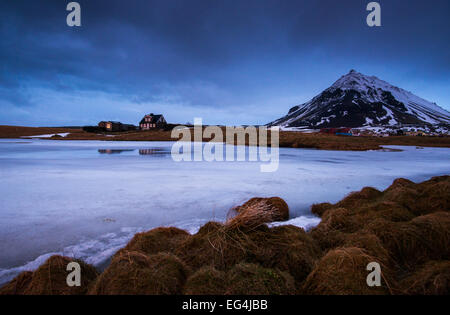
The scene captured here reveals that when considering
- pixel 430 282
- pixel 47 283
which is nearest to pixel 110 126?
pixel 47 283

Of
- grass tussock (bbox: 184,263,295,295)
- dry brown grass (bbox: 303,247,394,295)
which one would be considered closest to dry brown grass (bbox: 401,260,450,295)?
dry brown grass (bbox: 303,247,394,295)

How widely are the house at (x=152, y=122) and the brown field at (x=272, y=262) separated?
76.2 meters

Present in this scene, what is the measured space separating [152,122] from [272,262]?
80.0m

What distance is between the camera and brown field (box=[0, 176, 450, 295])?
2.46 metres

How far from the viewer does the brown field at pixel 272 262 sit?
8.06ft

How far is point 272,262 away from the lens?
317 centimetres

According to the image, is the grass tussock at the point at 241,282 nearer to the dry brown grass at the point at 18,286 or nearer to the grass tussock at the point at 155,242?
the grass tussock at the point at 155,242

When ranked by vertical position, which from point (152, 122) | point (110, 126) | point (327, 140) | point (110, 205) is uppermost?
point (152, 122)

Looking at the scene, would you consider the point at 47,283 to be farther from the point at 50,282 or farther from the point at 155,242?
the point at 155,242

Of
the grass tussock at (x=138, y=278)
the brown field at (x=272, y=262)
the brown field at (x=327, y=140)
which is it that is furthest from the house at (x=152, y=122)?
the grass tussock at (x=138, y=278)

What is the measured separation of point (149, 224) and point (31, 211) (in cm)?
328

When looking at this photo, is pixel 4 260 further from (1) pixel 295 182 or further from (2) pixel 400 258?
(1) pixel 295 182

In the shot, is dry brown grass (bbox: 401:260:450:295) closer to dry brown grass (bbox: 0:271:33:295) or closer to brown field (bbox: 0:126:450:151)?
dry brown grass (bbox: 0:271:33:295)
